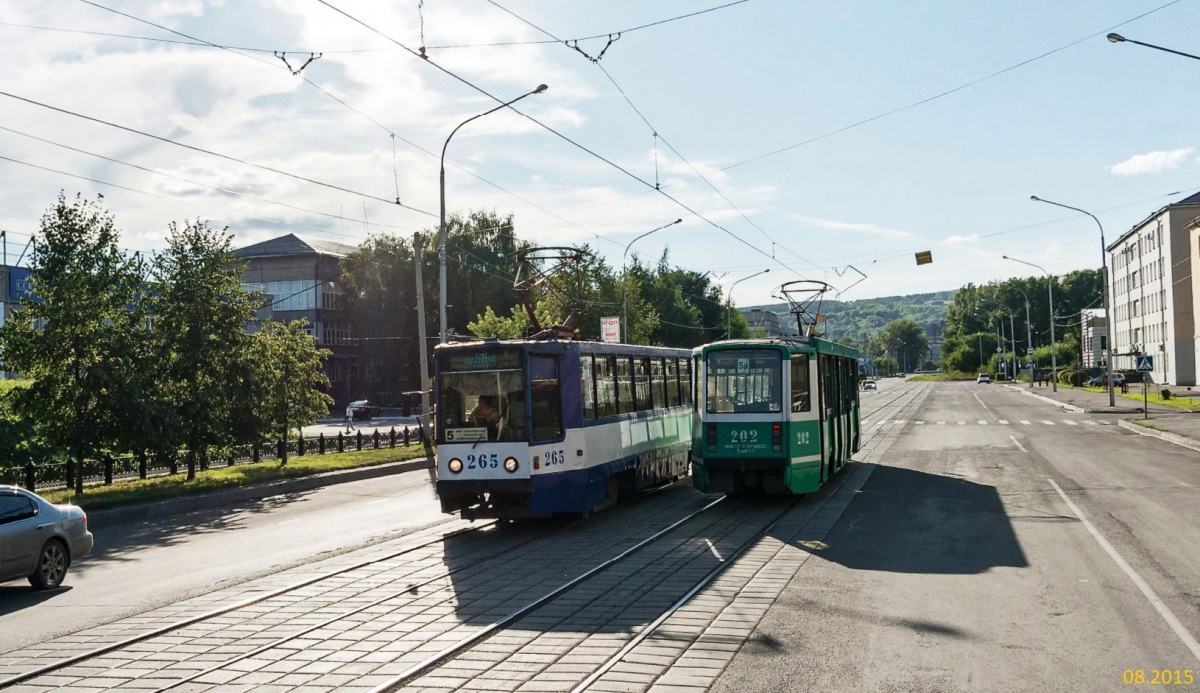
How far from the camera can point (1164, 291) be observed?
3248 inches

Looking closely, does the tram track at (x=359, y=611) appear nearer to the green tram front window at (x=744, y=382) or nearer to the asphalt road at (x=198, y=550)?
the asphalt road at (x=198, y=550)

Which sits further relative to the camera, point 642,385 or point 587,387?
point 642,385

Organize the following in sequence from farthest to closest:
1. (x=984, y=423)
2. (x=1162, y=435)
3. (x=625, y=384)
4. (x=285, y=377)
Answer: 1. (x=984, y=423)
2. (x=1162, y=435)
3. (x=285, y=377)
4. (x=625, y=384)

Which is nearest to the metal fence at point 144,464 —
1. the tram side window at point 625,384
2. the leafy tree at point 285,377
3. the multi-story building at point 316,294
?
the leafy tree at point 285,377

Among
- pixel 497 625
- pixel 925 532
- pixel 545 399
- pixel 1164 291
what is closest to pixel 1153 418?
pixel 925 532

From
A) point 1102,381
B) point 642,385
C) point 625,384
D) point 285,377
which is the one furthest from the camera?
point 1102,381

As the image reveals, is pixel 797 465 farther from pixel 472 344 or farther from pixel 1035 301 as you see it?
pixel 1035 301

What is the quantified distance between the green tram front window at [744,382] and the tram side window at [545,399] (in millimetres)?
3411

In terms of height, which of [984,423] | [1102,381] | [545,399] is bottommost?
[984,423]

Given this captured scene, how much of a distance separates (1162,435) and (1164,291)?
5680 centimetres

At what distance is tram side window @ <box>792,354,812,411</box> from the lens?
670 inches

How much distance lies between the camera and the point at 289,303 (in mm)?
82625

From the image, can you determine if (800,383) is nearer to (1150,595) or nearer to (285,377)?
(1150,595)

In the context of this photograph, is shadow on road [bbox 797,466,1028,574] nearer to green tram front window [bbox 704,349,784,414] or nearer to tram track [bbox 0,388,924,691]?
tram track [bbox 0,388,924,691]
